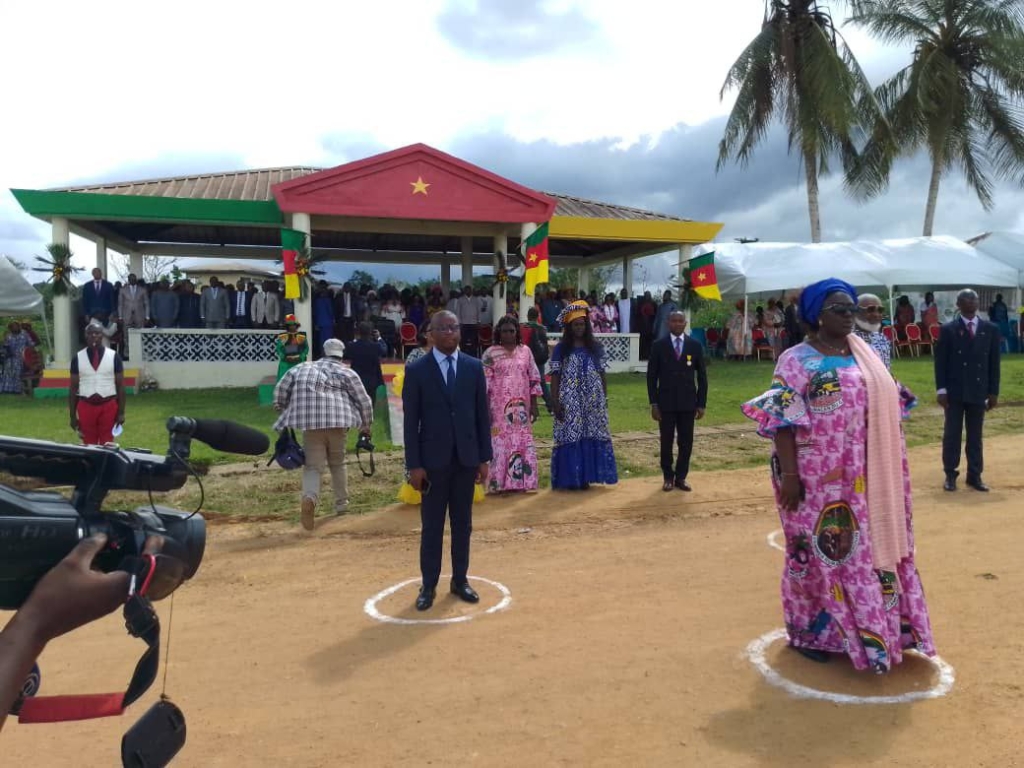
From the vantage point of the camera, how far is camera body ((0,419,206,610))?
5.05 ft

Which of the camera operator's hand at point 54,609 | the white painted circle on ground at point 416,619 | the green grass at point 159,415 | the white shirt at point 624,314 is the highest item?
the white shirt at point 624,314

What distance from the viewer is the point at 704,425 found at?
11555 mm

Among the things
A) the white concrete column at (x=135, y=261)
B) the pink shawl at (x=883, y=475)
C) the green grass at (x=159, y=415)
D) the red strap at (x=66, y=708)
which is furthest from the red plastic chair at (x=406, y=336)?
the red strap at (x=66, y=708)

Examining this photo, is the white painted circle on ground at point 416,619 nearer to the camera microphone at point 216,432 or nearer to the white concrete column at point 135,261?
the camera microphone at point 216,432

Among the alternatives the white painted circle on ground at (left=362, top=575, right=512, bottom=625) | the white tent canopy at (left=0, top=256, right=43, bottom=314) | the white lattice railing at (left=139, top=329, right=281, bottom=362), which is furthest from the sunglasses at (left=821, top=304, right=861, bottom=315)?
the white tent canopy at (left=0, top=256, right=43, bottom=314)

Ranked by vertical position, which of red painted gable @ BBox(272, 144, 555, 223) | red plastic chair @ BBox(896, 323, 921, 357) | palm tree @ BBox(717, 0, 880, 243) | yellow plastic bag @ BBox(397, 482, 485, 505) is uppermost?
palm tree @ BBox(717, 0, 880, 243)

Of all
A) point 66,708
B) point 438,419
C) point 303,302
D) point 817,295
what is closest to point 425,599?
point 438,419

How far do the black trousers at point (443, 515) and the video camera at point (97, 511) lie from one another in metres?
3.03

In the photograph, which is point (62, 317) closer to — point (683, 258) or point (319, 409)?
point (319, 409)

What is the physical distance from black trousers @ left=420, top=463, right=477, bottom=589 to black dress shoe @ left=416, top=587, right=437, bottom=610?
0.09ft

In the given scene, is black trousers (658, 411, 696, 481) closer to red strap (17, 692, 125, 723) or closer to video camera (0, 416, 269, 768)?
video camera (0, 416, 269, 768)

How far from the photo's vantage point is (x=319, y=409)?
6.71 m

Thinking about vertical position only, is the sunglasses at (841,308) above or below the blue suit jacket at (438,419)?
above

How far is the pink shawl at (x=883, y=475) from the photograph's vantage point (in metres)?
3.66
